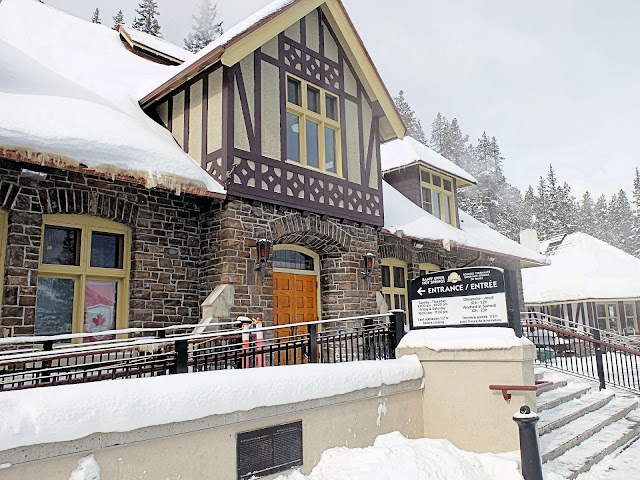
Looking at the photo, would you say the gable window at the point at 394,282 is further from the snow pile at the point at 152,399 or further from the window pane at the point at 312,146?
the snow pile at the point at 152,399

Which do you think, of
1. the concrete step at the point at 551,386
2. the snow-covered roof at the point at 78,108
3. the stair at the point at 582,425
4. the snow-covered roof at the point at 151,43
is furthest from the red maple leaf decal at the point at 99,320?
the snow-covered roof at the point at 151,43

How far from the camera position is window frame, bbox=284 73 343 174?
11.1m

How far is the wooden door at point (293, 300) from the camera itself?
11.1 metres

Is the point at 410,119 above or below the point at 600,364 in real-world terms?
above

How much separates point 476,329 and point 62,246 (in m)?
6.64

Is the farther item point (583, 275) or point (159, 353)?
point (583, 275)

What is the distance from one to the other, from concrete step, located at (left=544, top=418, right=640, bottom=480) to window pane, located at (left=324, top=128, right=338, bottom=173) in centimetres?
723

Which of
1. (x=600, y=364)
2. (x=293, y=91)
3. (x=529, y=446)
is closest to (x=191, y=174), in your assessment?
(x=293, y=91)

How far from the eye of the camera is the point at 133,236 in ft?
30.1

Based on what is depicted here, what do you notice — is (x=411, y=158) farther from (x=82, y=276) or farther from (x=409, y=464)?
(x=409, y=464)

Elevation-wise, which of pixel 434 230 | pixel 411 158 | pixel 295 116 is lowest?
pixel 434 230

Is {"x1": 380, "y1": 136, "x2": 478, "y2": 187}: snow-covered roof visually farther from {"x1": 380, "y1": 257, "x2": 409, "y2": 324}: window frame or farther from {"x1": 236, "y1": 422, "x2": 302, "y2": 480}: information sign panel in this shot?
{"x1": 236, "y1": 422, "x2": 302, "y2": 480}: information sign panel

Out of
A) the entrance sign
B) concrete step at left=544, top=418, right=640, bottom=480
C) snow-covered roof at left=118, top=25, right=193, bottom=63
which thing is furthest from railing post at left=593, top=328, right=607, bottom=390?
snow-covered roof at left=118, top=25, right=193, bottom=63

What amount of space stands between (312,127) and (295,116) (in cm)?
53
